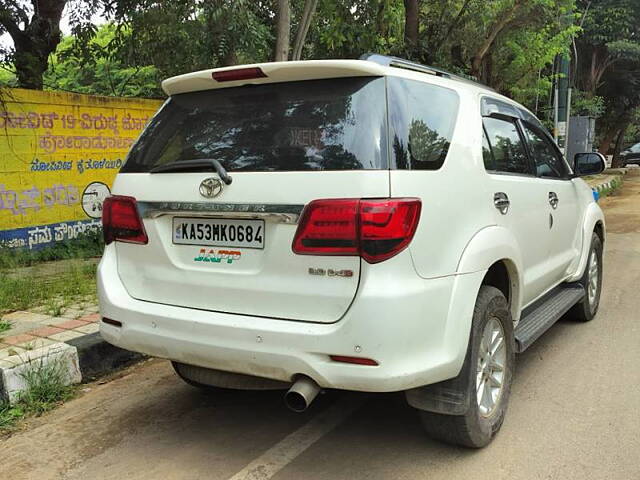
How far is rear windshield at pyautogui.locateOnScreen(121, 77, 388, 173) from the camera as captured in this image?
2.52 meters

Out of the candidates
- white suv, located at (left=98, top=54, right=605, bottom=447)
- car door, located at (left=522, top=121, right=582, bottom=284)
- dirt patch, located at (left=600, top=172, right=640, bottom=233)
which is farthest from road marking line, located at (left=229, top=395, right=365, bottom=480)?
dirt patch, located at (left=600, top=172, right=640, bottom=233)

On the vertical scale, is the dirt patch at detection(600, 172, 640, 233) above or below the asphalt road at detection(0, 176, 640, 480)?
below

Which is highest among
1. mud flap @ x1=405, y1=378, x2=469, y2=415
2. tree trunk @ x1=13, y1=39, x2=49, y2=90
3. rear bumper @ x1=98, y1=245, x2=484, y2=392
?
tree trunk @ x1=13, y1=39, x2=49, y2=90

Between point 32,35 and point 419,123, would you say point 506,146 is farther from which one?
point 32,35

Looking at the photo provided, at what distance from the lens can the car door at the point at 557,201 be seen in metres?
4.05

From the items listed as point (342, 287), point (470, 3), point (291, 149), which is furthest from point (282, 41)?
point (470, 3)

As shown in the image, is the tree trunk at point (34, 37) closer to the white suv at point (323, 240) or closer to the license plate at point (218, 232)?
the white suv at point (323, 240)

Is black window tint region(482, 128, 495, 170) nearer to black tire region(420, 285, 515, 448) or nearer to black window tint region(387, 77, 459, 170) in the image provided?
black window tint region(387, 77, 459, 170)

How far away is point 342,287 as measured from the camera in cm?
241

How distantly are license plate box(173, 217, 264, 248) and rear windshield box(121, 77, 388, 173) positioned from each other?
0.25 m

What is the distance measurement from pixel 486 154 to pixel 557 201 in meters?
1.22

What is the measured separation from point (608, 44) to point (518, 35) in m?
7.83

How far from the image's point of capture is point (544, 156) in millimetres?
4305

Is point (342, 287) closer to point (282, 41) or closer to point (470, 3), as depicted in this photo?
point (282, 41)
